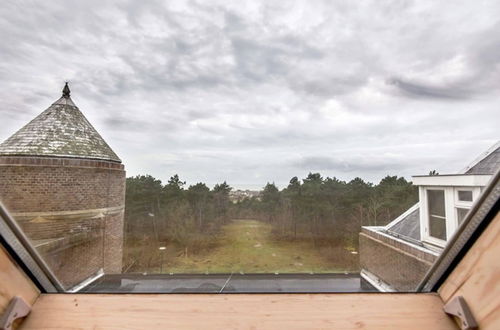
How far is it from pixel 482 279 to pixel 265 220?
1.81 meters

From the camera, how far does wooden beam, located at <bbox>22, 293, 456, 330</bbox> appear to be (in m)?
0.62

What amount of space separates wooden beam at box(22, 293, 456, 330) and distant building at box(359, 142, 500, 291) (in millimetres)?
504

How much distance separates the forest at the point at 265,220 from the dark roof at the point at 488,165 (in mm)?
504

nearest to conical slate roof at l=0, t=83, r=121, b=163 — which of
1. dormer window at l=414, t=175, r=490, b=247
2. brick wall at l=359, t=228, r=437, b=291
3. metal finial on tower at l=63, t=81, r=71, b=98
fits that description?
metal finial on tower at l=63, t=81, r=71, b=98

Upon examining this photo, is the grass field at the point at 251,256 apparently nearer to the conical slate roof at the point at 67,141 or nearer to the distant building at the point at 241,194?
the distant building at the point at 241,194

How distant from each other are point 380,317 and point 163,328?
1.88ft

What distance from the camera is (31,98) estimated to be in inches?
47.5

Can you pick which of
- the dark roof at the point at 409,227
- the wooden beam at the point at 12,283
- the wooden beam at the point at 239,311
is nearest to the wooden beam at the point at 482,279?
the wooden beam at the point at 239,311

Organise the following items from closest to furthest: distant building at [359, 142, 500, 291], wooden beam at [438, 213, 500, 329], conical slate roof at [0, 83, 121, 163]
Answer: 1. wooden beam at [438, 213, 500, 329]
2. distant building at [359, 142, 500, 291]
3. conical slate roof at [0, 83, 121, 163]

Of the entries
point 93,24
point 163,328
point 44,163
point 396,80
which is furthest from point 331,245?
point 44,163

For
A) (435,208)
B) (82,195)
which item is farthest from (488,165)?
(82,195)

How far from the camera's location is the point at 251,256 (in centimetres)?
173

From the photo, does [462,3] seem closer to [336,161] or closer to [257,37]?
[257,37]

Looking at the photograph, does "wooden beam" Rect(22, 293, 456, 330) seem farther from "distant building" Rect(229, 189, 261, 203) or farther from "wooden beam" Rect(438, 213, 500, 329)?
"distant building" Rect(229, 189, 261, 203)
